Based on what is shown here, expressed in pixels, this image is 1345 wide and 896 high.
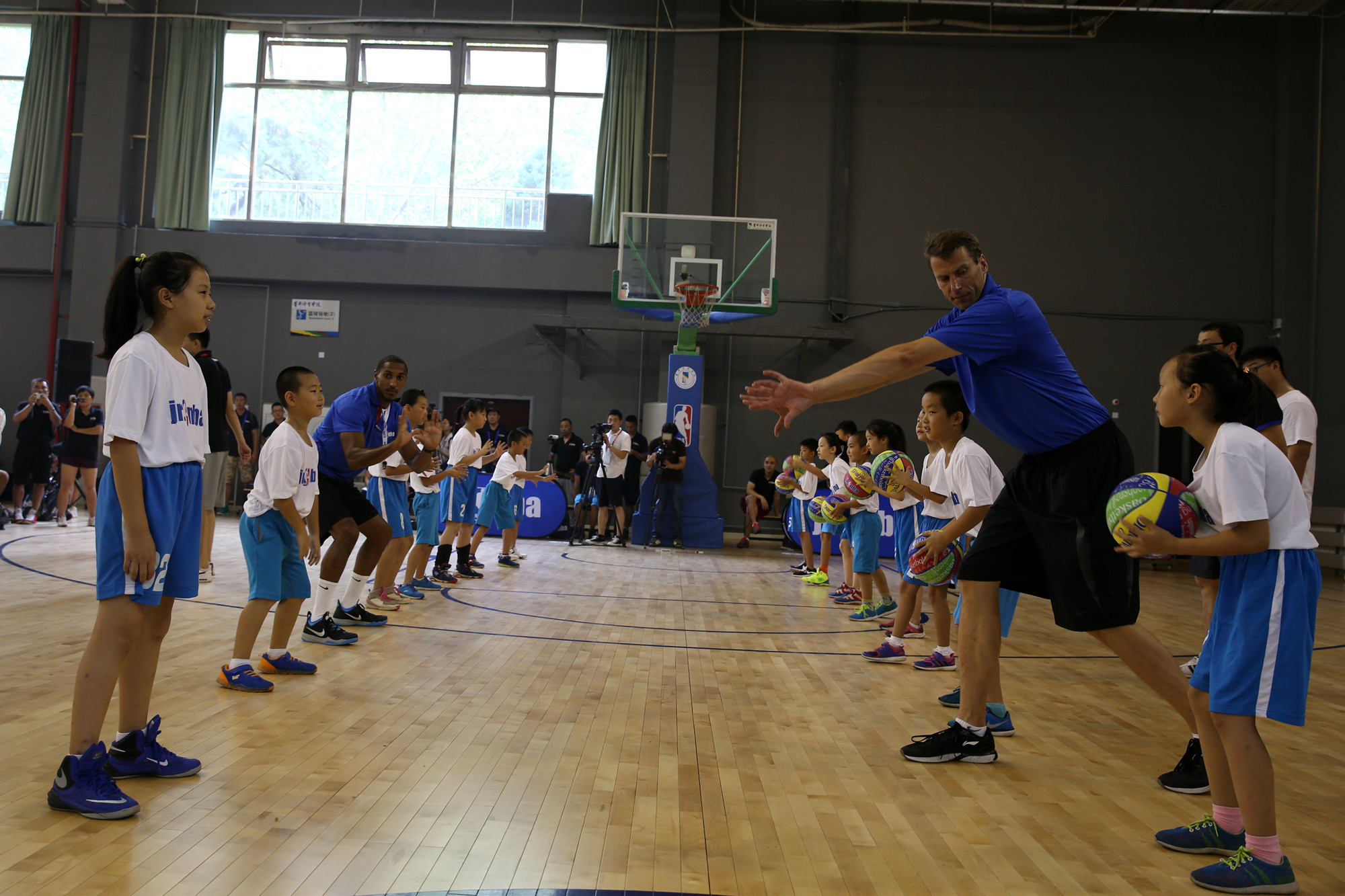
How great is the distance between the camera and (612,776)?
9.14 feet

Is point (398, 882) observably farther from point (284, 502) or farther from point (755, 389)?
point (284, 502)

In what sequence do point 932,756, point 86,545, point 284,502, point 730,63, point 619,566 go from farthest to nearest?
point 730,63 → point 619,566 → point 86,545 → point 284,502 → point 932,756

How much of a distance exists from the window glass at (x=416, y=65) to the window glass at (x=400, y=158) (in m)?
0.26

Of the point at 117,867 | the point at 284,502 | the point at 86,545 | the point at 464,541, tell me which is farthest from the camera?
the point at 86,545

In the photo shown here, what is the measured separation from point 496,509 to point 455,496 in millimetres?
1100

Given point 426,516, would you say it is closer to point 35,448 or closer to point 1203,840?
point 1203,840

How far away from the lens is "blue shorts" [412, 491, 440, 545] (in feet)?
22.0

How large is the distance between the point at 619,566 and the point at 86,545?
509 cm

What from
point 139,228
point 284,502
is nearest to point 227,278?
point 139,228

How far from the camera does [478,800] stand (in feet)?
8.24

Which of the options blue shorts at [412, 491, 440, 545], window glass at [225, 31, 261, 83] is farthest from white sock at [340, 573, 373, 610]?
window glass at [225, 31, 261, 83]

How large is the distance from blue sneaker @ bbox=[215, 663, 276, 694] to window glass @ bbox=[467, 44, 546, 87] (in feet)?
42.6

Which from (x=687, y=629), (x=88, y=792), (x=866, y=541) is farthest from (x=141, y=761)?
(x=866, y=541)

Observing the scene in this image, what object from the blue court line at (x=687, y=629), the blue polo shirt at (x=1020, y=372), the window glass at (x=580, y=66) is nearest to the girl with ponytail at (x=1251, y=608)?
the blue polo shirt at (x=1020, y=372)
